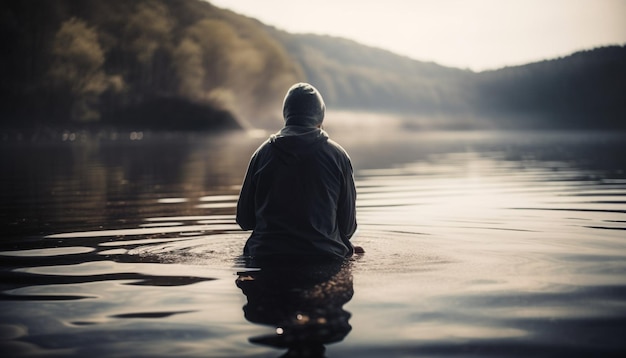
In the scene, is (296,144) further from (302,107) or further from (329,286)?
(329,286)

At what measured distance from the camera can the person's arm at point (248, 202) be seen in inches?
238

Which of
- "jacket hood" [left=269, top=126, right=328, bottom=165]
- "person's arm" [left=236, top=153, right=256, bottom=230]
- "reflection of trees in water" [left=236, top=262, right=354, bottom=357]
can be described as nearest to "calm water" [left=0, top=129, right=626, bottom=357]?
"reflection of trees in water" [left=236, top=262, right=354, bottom=357]

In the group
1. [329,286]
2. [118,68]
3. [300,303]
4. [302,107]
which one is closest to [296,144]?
[302,107]

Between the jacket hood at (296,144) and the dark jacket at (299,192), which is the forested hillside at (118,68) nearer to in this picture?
the dark jacket at (299,192)

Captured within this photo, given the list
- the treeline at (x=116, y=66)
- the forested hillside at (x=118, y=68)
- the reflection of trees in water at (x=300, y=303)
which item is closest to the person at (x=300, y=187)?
the reflection of trees in water at (x=300, y=303)

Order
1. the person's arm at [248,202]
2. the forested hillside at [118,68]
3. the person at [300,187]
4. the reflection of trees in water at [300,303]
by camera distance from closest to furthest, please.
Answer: the reflection of trees in water at [300,303]
the person at [300,187]
the person's arm at [248,202]
the forested hillside at [118,68]

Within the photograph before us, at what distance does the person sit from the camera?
19.0ft

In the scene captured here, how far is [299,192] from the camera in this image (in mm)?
5777

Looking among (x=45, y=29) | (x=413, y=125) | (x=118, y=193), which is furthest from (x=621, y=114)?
(x=118, y=193)

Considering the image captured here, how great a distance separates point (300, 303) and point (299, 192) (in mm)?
1221

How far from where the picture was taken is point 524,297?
5.12m

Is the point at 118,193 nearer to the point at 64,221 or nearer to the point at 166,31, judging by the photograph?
the point at 64,221

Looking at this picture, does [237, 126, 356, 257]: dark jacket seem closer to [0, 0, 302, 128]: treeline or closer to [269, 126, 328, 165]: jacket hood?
[269, 126, 328, 165]: jacket hood

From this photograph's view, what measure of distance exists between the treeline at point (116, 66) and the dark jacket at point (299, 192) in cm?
6294
